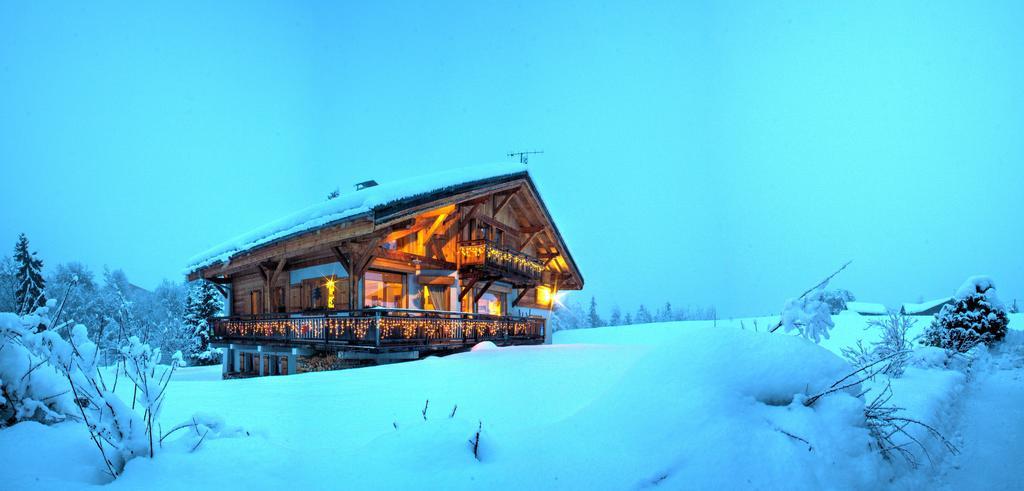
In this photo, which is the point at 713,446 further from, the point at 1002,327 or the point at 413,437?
the point at 1002,327

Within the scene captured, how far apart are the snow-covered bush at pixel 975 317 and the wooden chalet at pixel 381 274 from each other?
1370cm

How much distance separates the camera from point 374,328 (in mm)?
11484

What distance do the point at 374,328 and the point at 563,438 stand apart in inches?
A: 331

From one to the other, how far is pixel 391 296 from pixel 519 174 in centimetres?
654

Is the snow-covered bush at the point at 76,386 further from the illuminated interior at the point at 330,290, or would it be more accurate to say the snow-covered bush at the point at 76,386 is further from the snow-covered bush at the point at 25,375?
the illuminated interior at the point at 330,290

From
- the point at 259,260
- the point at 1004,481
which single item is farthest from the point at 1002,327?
the point at 259,260

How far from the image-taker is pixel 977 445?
19.3 feet

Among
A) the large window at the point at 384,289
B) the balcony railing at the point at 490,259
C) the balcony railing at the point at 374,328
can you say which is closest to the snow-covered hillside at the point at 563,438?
the balcony railing at the point at 374,328

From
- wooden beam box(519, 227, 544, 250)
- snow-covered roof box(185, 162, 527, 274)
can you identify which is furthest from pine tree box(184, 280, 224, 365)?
wooden beam box(519, 227, 544, 250)

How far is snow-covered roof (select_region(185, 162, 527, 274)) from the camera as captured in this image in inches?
485

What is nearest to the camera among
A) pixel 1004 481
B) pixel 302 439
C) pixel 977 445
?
pixel 302 439

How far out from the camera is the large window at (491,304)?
20.6 meters

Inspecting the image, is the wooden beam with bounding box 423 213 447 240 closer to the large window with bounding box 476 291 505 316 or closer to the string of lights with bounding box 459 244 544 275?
the string of lights with bounding box 459 244 544 275

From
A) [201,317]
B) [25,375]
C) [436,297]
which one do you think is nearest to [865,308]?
[436,297]
